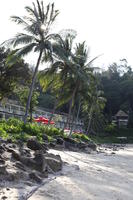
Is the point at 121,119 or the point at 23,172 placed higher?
the point at 121,119

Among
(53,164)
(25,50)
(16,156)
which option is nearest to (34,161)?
(16,156)

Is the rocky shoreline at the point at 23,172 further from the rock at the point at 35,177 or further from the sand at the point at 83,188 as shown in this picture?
the sand at the point at 83,188

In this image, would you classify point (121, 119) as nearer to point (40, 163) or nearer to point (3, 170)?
point (40, 163)

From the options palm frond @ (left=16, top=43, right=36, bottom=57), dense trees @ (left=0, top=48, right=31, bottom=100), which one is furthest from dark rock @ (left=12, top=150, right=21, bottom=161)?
dense trees @ (left=0, top=48, right=31, bottom=100)

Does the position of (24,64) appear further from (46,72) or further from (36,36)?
(36,36)

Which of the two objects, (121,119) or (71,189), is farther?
(121,119)

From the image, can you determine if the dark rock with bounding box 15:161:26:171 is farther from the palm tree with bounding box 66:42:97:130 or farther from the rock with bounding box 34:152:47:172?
the palm tree with bounding box 66:42:97:130

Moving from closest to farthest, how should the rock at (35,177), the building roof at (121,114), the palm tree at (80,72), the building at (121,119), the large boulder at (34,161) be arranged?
the rock at (35,177) → the large boulder at (34,161) → the palm tree at (80,72) → the building at (121,119) → the building roof at (121,114)

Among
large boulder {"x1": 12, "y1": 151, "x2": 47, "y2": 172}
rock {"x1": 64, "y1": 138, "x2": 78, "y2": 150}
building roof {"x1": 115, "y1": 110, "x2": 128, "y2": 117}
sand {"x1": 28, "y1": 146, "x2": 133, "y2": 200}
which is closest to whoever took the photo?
sand {"x1": 28, "y1": 146, "x2": 133, "y2": 200}

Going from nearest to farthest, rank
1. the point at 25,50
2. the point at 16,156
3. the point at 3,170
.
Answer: the point at 3,170 → the point at 16,156 → the point at 25,50

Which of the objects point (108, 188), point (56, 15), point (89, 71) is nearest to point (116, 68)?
point (89, 71)

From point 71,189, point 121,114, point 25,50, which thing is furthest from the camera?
point 121,114

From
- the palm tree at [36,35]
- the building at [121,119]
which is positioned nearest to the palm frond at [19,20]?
the palm tree at [36,35]

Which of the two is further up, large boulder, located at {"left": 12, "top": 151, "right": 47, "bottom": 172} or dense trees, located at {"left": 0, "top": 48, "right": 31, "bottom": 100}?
dense trees, located at {"left": 0, "top": 48, "right": 31, "bottom": 100}
